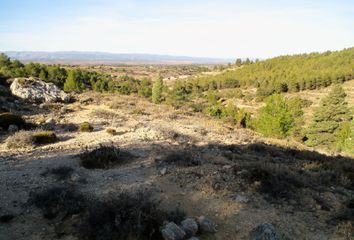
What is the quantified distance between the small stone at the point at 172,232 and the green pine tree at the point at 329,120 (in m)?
34.8

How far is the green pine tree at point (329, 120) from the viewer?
128 feet

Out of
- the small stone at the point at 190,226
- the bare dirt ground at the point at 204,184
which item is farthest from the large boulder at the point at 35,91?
the small stone at the point at 190,226

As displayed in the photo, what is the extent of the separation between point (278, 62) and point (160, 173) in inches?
5480

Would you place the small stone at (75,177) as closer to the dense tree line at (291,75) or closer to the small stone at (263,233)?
the small stone at (263,233)

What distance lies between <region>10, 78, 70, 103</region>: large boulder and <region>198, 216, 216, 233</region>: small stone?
88.7ft

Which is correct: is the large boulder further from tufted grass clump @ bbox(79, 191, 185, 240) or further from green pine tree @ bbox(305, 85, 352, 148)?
A: green pine tree @ bbox(305, 85, 352, 148)

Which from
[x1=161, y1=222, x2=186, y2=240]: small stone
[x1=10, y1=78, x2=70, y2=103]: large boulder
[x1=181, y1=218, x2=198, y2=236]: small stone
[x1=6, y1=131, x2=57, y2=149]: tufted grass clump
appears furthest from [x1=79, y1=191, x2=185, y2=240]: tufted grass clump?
[x1=10, y1=78, x2=70, y2=103]: large boulder

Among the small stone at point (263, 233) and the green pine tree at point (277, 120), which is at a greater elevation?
the small stone at point (263, 233)

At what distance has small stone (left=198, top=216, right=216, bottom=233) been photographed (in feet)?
27.1

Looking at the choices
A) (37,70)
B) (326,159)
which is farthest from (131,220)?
(37,70)

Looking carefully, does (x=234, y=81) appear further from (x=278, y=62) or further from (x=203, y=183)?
(x=203, y=183)

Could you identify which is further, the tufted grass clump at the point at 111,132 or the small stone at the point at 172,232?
the tufted grass clump at the point at 111,132

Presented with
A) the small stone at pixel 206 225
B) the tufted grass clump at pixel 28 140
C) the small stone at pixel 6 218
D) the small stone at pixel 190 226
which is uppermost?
the small stone at pixel 190 226

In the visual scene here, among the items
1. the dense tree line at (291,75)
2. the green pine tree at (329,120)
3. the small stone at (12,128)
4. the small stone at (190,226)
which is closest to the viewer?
the small stone at (190,226)
